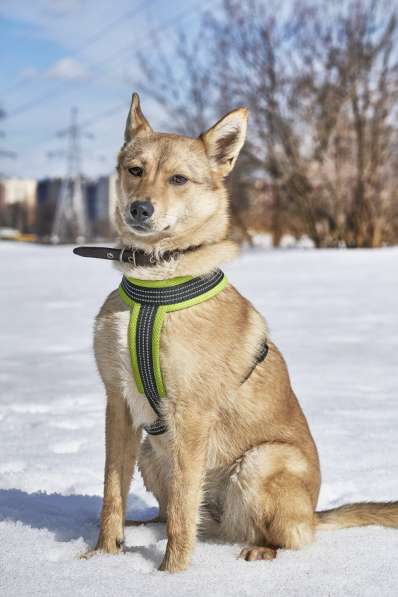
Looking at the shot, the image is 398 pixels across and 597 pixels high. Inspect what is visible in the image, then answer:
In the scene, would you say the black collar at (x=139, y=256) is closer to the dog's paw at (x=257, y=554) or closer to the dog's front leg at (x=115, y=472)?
the dog's front leg at (x=115, y=472)

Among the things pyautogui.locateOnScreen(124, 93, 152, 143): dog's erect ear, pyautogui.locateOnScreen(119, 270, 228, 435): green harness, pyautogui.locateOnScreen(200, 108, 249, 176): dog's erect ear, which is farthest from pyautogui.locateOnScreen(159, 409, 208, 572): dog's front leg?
pyautogui.locateOnScreen(124, 93, 152, 143): dog's erect ear

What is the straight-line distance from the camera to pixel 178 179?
272cm

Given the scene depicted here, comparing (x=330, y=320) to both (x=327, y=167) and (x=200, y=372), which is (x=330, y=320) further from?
(x=327, y=167)

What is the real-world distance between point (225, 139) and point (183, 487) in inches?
54.7

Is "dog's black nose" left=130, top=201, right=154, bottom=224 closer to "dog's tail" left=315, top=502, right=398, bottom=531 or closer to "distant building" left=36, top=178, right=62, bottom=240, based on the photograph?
"dog's tail" left=315, top=502, right=398, bottom=531

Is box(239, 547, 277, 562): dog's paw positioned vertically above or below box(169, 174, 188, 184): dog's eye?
below

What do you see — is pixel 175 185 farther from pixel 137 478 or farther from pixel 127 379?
pixel 137 478

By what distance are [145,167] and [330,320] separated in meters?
6.89

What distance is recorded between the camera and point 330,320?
365 inches

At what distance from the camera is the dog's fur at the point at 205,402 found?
2.55 m

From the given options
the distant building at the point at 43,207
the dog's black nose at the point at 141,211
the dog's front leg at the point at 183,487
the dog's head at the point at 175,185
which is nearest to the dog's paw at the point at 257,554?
the dog's front leg at the point at 183,487

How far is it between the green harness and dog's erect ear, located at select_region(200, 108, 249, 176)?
47 centimetres

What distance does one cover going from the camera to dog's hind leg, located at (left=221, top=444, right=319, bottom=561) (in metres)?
2.67

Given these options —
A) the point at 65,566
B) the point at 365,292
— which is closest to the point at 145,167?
the point at 65,566
